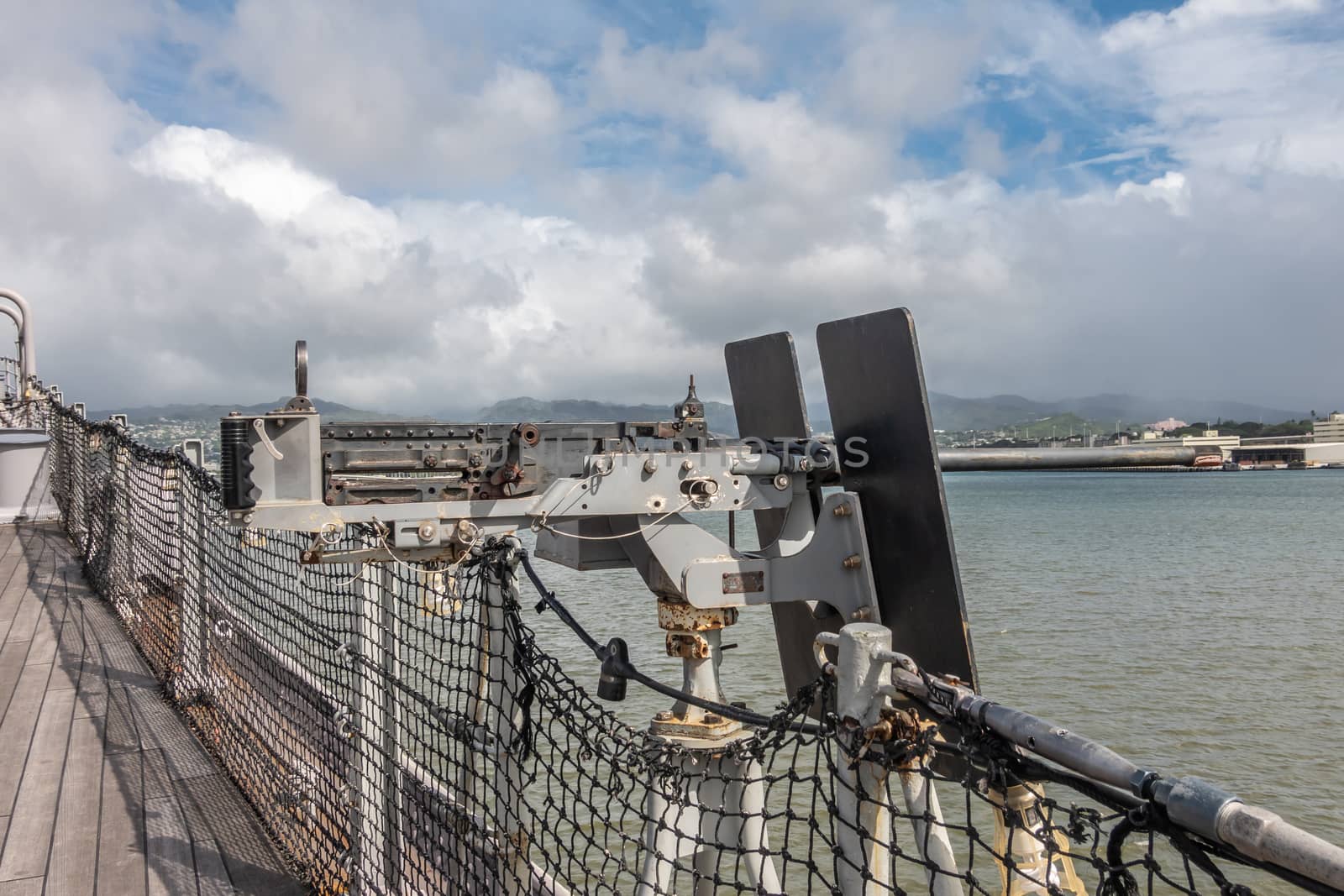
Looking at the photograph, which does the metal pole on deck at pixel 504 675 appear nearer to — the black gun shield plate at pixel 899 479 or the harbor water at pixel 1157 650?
the black gun shield plate at pixel 899 479

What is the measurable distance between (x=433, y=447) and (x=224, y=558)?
3.11 m

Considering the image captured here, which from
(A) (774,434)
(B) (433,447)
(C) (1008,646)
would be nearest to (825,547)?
(A) (774,434)

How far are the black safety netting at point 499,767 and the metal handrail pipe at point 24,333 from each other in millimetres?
10696

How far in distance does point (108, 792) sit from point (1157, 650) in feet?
51.6

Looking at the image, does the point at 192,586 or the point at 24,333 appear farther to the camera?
the point at 24,333

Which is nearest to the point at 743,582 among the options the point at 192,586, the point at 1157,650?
the point at 192,586

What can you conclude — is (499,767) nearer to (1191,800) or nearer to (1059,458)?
(1191,800)

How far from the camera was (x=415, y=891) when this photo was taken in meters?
3.72

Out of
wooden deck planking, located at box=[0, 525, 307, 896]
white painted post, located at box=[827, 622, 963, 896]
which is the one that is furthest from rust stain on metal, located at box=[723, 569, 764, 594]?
wooden deck planking, located at box=[0, 525, 307, 896]

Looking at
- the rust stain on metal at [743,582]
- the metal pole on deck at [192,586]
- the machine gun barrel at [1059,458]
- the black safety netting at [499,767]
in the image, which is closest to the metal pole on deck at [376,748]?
the black safety netting at [499,767]

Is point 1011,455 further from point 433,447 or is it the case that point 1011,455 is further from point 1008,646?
point 1008,646

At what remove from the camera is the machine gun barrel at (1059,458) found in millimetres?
4449

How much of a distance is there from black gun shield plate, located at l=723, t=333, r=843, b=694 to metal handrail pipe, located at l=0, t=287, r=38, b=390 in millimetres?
16994

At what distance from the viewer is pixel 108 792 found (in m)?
4.87
